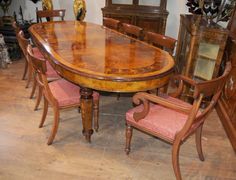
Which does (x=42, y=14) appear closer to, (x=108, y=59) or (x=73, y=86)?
(x=73, y=86)

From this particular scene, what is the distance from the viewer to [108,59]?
183 centimetres

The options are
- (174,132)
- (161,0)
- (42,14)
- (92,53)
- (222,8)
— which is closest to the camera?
(174,132)

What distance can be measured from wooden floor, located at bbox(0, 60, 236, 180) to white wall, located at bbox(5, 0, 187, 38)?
2.12m

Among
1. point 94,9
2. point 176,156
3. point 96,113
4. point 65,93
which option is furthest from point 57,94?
point 94,9

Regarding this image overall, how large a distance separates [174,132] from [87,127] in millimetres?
766

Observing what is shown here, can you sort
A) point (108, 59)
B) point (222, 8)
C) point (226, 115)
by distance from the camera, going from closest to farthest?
point (108, 59), point (226, 115), point (222, 8)

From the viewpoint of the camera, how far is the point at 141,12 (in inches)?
141

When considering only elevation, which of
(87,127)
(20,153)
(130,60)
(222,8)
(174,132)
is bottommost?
(20,153)

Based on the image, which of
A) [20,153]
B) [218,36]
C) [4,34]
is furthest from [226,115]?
[4,34]

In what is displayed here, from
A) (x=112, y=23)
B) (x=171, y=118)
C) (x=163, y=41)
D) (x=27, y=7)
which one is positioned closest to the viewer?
(x=171, y=118)

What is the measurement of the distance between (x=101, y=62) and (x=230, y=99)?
1.46 meters

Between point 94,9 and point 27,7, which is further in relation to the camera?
point 27,7

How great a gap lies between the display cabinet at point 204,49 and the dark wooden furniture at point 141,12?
806 mm

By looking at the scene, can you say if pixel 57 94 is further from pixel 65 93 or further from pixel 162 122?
pixel 162 122
